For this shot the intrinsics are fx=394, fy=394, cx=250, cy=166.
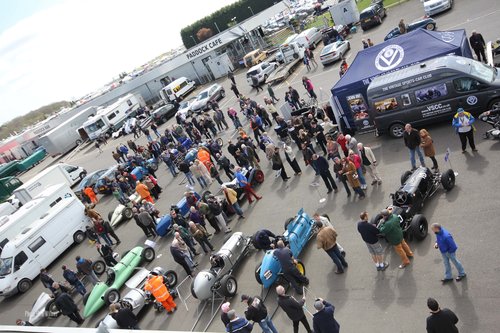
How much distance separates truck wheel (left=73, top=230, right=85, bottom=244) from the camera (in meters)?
21.2

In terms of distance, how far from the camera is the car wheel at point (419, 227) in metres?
10.0

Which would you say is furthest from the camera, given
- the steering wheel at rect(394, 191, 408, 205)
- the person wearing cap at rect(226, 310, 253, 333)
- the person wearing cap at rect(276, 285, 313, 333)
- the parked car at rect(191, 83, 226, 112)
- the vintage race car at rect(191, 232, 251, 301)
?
the parked car at rect(191, 83, 226, 112)

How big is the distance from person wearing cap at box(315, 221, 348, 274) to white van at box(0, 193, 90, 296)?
51.1 feet

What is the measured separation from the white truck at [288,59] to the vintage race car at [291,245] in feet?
71.2

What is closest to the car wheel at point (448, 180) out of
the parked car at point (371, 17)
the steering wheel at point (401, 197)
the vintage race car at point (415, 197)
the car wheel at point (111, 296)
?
the vintage race car at point (415, 197)

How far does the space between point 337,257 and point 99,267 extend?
1131 centimetres

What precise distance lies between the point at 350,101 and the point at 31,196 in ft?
75.0

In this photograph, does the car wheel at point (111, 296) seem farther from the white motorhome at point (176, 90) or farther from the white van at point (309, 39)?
the white motorhome at point (176, 90)

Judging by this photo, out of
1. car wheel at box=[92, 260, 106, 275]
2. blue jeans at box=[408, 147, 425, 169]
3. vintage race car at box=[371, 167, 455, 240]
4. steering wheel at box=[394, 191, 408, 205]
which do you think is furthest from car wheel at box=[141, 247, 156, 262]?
blue jeans at box=[408, 147, 425, 169]

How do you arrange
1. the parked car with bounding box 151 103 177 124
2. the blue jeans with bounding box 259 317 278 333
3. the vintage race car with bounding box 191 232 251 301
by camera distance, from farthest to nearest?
the parked car with bounding box 151 103 177 124
the vintage race car with bounding box 191 232 251 301
the blue jeans with bounding box 259 317 278 333

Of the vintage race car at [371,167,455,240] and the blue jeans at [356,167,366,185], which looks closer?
the vintage race car at [371,167,455,240]

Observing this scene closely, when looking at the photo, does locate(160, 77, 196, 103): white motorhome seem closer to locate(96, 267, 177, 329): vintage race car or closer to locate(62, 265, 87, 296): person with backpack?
locate(62, 265, 87, 296): person with backpack

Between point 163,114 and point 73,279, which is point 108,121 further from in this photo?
point 73,279

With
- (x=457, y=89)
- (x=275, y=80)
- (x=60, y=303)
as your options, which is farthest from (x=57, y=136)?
(x=457, y=89)
